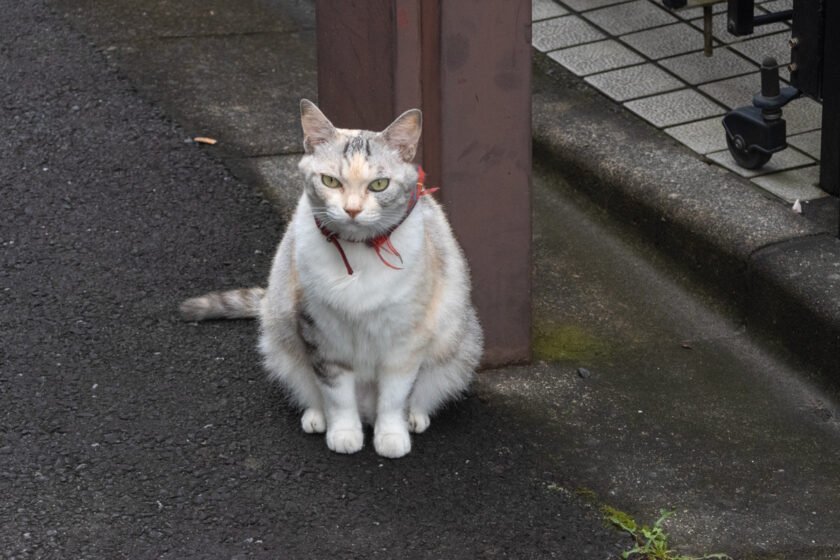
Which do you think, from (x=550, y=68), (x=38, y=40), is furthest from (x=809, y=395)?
(x=38, y=40)

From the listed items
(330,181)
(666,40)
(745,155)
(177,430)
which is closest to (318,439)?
(177,430)

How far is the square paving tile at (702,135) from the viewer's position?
4.98m

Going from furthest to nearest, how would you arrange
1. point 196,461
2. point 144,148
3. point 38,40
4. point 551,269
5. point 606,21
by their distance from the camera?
point 38,40, point 606,21, point 144,148, point 551,269, point 196,461

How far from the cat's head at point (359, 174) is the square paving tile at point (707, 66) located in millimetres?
2623

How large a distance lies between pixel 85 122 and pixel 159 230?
1131 millimetres

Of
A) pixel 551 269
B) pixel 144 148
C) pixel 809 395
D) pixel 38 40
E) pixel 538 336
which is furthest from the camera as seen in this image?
pixel 38 40

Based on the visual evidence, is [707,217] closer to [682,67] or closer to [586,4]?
[682,67]

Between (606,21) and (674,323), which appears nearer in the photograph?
(674,323)

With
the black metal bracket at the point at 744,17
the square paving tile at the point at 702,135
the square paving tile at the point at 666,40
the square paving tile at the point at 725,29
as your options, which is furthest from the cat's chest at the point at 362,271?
the square paving tile at the point at 725,29

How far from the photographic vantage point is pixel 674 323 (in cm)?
434

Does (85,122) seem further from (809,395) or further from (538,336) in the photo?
(809,395)

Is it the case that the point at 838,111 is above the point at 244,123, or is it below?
above

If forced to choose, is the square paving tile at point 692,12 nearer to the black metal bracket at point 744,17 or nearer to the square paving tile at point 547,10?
the square paving tile at point 547,10

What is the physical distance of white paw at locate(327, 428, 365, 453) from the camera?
356cm
